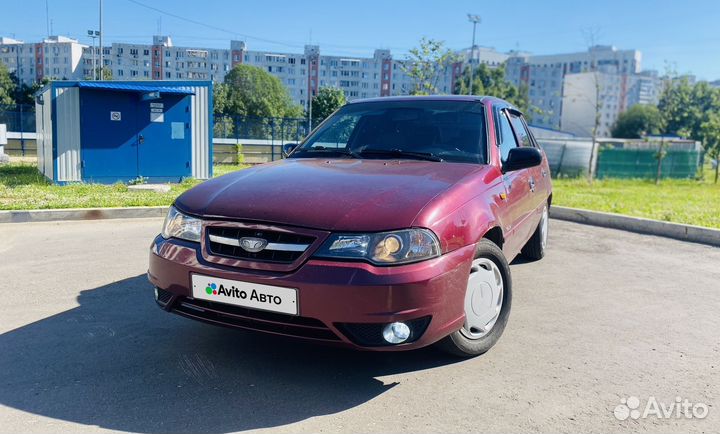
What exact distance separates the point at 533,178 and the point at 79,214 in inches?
262

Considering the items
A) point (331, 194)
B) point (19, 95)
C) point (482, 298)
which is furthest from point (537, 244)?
point (19, 95)

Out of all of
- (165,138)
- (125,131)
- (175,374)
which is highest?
(125,131)

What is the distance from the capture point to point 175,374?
3135 mm

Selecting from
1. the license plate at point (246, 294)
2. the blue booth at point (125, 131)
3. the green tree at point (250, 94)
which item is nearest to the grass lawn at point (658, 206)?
the license plate at point (246, 294)

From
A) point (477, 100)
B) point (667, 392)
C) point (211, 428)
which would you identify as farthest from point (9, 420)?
point (477, 100)

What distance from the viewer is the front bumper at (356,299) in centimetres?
264

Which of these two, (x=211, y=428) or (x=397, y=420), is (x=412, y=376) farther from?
(x=211, y=428)

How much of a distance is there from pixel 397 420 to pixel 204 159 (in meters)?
13.2

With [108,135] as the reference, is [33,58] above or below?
above

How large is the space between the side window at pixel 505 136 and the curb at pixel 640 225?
4541 millimetres

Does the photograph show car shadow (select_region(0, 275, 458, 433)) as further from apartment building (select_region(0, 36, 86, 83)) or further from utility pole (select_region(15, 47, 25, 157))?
apartment building (select_region(0, 36, 86, 83))

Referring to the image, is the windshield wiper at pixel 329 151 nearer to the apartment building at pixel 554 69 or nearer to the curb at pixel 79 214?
the curb at pixel 79 214

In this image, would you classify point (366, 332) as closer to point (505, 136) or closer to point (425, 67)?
point (505, 136)

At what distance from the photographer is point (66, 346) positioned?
3.54 metres
